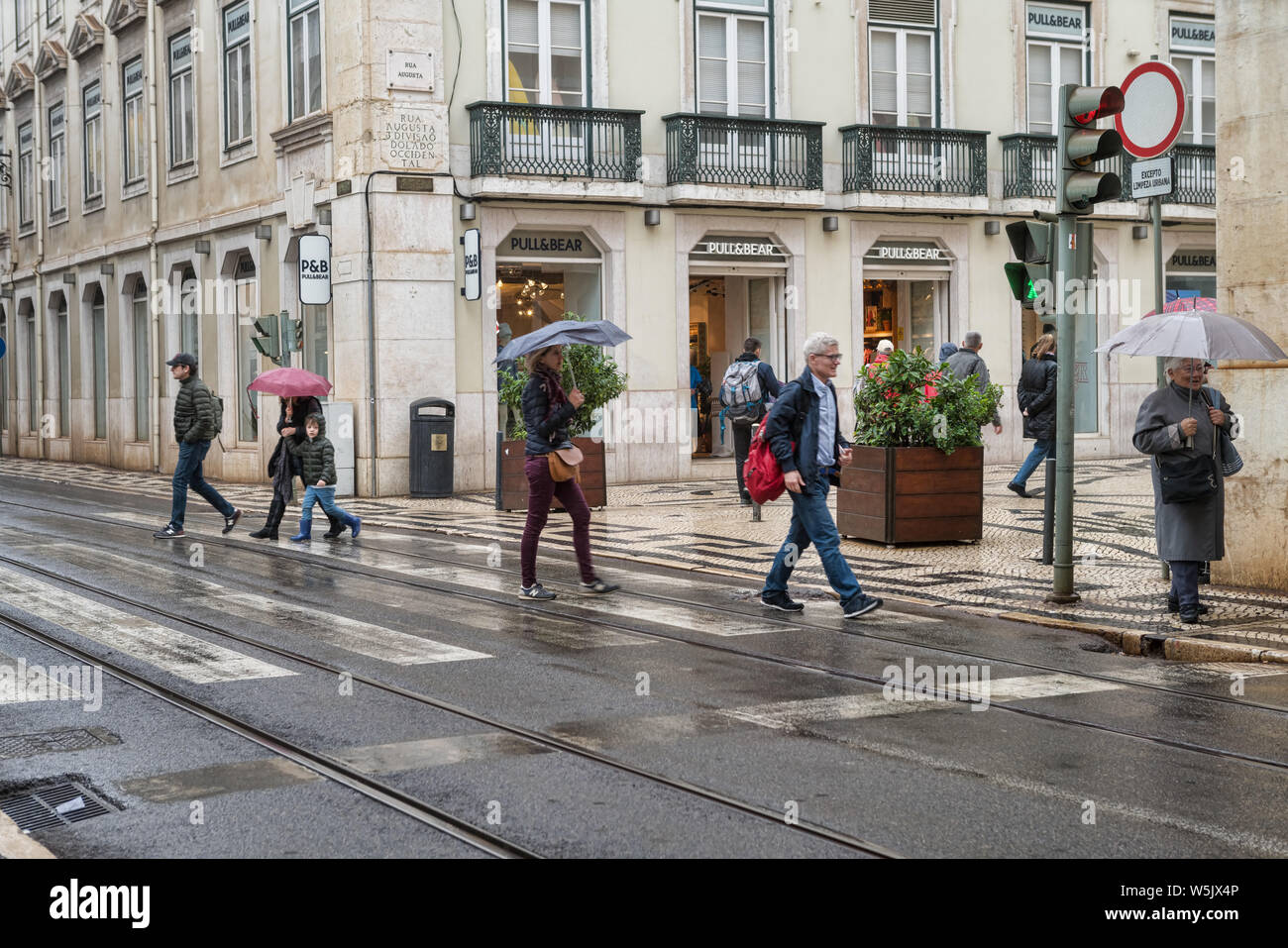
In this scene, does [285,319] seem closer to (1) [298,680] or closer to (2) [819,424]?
(2) [819,424]

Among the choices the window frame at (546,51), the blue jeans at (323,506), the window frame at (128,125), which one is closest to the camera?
the blue jeans at (323,506)

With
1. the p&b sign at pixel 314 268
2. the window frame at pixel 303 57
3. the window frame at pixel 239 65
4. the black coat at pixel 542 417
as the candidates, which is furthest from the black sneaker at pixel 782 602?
the window frame at pixel 239 65

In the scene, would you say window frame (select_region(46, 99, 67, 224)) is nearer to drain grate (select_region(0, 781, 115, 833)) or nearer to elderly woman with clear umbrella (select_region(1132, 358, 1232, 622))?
elderly woman with clear umbrella (select_region(1132, 358, 1232, 622))

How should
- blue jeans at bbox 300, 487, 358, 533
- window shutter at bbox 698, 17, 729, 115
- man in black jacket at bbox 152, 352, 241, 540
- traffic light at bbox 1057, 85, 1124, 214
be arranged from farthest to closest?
window shutter at bbox 698, 17, 729, 115, man in black jacket at bbox 152, 352, 241, 540, blue jeans at bbox 300, 487, 358, 533, traffic light at bbox 1057, 85, 1124, 214

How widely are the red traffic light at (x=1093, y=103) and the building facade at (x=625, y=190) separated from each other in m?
11.3

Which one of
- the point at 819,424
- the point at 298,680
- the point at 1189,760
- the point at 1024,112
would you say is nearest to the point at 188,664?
the point at 298,680

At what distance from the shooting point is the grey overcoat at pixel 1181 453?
9914 millimetres

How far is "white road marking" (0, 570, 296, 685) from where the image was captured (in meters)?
8.19

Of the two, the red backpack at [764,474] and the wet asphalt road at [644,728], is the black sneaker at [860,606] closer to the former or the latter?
the wet asphalt road at [644,728]

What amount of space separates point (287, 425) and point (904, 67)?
45.5 feet

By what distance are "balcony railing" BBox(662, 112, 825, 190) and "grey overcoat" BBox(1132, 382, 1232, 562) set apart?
1439cm

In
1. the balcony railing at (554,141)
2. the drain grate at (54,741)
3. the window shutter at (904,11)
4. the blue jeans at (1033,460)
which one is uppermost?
the window shutter at (904,11)

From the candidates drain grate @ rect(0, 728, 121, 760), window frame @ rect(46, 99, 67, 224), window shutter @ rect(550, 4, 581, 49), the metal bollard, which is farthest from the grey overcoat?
window frame @ rect(46, 99, 67, 224)

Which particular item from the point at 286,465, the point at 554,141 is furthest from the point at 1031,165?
the point at 286,465
